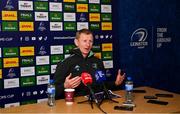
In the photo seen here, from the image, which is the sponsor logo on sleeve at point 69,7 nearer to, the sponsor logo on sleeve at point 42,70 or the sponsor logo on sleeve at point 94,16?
the sponsor logo on sleeve at point 94,16

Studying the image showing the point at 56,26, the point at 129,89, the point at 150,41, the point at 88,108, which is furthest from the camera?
the point at 150,41

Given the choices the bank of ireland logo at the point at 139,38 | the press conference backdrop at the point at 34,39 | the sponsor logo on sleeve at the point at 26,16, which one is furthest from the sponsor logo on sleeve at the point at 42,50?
the bank of ireland logo at the point at 139,38

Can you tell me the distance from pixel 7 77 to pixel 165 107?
5.46 ft

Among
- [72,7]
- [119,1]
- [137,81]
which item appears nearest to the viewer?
[72,7]

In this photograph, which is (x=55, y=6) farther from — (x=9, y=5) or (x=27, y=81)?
(x=27, y=81)

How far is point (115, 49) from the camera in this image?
3.80m

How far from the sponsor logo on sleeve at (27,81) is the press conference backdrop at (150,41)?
1221 mm

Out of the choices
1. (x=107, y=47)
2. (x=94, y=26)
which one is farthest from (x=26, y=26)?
(x=107, y=47)

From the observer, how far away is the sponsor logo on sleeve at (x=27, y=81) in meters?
3.11

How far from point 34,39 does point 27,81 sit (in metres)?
0.48

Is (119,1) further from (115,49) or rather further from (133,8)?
(115,49)

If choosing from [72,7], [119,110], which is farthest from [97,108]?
[72,7]

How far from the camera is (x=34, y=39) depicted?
315 centimetres

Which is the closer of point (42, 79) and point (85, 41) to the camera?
point (85, 41)
